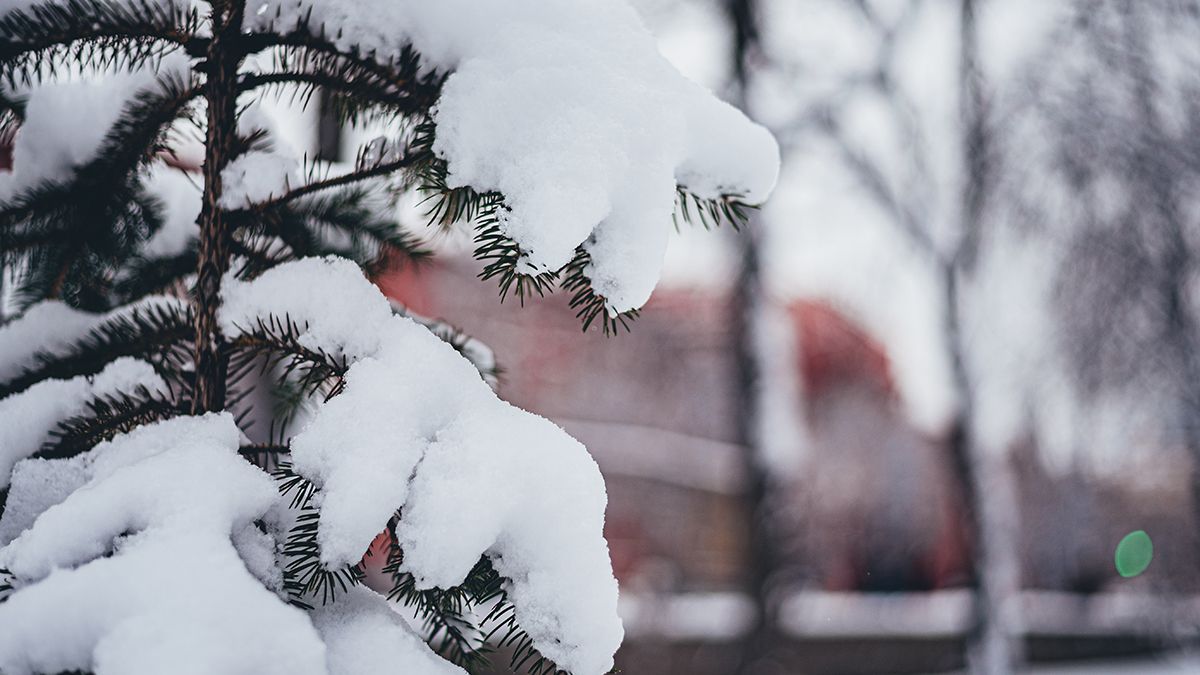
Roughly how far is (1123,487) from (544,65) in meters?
8.16

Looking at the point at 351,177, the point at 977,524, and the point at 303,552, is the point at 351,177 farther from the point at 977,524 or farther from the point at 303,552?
the point at 977,524

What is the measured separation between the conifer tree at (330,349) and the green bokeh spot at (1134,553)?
746 cm

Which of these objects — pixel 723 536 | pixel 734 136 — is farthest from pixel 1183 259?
Result: pixel 723 536

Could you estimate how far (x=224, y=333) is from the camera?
122 cm

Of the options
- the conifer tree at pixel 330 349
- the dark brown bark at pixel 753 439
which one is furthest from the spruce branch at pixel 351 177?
the dark brown bark at pixel 753 439

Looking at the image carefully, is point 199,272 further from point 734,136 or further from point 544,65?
point 734,136

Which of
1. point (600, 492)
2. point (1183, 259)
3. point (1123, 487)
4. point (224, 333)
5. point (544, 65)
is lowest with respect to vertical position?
point (1123, 487)

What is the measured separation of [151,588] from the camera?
824mm

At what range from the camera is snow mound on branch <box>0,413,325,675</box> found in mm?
786

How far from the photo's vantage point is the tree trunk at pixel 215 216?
121 centimetres

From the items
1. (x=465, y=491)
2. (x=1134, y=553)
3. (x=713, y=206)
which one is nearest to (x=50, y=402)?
(x=465, y=491)

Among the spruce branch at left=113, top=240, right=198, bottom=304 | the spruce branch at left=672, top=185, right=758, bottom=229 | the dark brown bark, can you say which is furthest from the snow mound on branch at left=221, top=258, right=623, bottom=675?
the dark brown bark

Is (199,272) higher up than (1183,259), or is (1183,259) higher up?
(199,272)

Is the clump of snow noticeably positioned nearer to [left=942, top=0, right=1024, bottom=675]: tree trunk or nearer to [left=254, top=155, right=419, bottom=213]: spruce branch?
[left=254, top=155, right=419, bottom=213]: spruce branch
